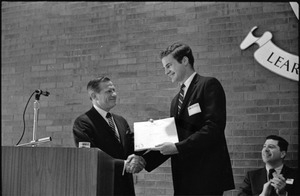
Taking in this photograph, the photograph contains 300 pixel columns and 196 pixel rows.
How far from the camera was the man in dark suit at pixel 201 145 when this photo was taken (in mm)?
2740

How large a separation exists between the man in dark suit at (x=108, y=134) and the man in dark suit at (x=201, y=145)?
0.40 meters

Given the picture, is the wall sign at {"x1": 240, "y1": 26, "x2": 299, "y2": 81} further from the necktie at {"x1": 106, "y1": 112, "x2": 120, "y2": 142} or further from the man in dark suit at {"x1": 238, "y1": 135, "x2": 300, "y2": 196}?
the necktie at {"x1": 106, "y1": 112, "x2": 120, "y2": 142}

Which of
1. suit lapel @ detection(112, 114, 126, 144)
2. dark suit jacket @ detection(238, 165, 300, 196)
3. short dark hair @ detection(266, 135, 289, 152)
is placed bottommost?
dark suit jacket @ detection(238, 165, 300, 196)


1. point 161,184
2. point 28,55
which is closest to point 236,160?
point 161,184

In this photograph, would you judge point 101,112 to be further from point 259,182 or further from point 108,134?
point 259,182

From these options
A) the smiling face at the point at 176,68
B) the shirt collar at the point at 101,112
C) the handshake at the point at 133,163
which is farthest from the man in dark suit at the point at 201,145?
the shirt collar at the point at 101,112

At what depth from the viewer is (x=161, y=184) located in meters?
Result: 4.18

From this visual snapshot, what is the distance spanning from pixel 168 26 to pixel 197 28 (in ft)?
1.04

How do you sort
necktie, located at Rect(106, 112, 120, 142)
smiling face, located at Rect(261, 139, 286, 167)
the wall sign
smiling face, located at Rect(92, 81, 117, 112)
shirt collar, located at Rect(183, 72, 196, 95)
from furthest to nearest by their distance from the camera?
1. the wall sign
2. smiling face, located at Rect(261, 139, 286, 167)
3. smiling face, located at Rect(92, 81, 117, 112)
4. necktie, located at Rect(106, 112, 120, 142)
5. shirt collar, located at Rect(183, 72, 196, 95)

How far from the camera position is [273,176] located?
3.62m

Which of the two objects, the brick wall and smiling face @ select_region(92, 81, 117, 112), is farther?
the brick wall

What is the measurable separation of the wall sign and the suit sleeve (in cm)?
129

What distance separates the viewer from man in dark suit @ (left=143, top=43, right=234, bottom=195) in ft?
8.99

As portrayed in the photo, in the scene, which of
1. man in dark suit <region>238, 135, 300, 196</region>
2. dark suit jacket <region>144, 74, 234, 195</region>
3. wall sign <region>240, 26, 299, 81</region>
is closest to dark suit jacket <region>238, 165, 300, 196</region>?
man in dark suit <region>238, 135, 300, 196</region>
